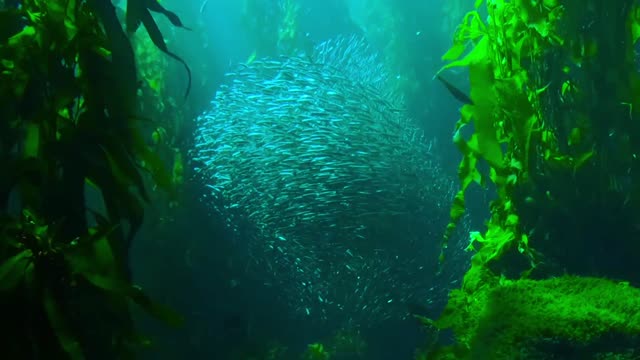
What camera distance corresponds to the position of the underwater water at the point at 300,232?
5.39 meters

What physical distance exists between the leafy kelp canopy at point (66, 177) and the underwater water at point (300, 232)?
2.96 m

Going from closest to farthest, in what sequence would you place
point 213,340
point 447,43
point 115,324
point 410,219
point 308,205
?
point 115,324
point 213,340
point 308,205
point 410,219
point 447,43

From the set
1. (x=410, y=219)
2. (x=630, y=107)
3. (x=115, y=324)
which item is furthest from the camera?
(x=410, y=219)

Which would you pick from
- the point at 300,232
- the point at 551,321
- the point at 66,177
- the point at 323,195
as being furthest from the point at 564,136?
the point at 300,232

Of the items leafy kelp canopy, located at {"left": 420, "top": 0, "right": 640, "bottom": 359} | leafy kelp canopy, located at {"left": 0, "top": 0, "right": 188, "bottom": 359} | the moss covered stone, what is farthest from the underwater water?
leafy kelp canopy, located at {"left": 0, "top": 0, "right": 188, "bottom": 359}

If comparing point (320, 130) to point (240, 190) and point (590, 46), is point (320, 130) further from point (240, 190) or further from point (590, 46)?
point (590, 46)

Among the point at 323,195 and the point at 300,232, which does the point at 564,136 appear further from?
the point at 300,232

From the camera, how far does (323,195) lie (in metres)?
5.53

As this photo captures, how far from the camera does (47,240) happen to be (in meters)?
1.95

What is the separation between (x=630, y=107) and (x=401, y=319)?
3577 mm

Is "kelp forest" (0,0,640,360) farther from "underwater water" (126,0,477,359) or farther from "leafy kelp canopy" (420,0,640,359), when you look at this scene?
"underwater water" (126,0,477,359)

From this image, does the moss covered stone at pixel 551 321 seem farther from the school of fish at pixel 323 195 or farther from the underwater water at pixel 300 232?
the school of fish at pixel 323 195

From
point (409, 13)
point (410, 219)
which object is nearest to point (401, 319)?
point (410, 219)

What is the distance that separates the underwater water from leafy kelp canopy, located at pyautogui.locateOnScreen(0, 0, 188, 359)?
296 centimetres
